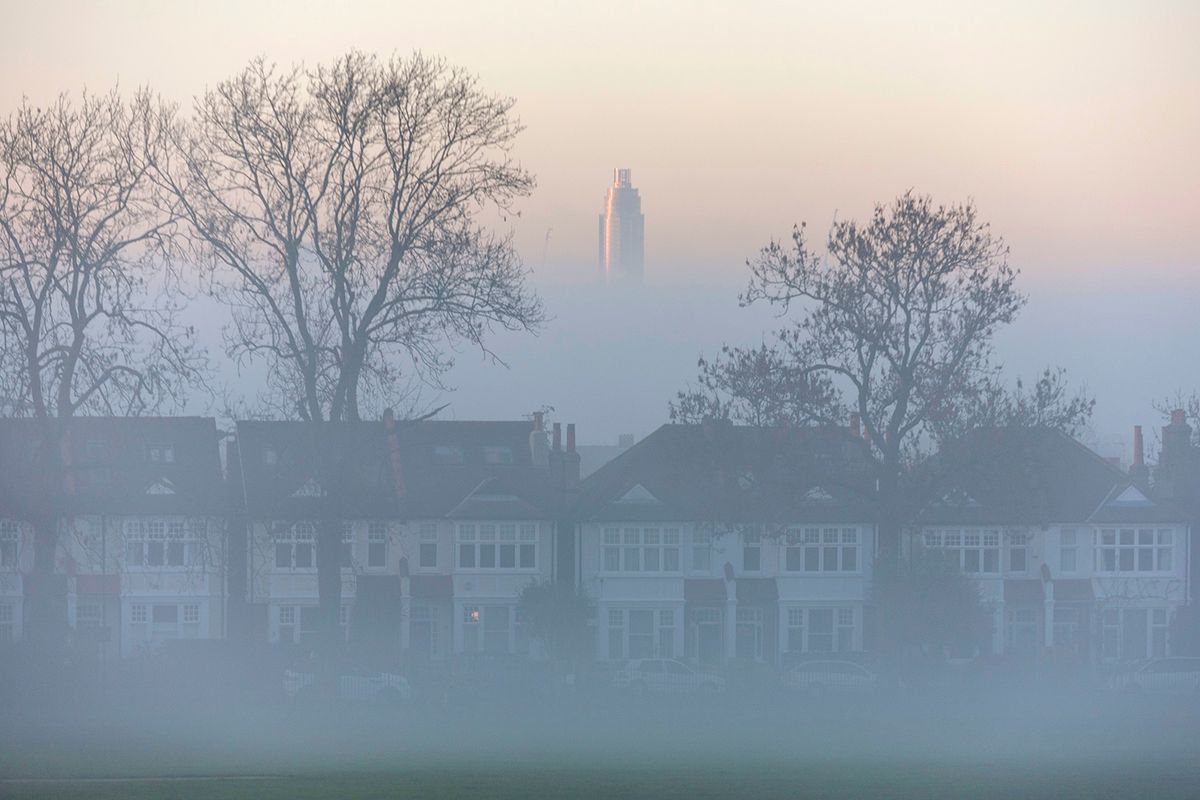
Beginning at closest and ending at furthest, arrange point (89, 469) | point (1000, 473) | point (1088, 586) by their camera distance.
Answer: point (89, 469) → point (1000, 473) → point (1088, 586)

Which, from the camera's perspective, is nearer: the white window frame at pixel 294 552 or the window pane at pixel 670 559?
the white window frame at pixel 294 552

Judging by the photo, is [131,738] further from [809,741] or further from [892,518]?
[892,518]

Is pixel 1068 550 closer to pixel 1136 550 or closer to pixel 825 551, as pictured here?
pixel 1136 550

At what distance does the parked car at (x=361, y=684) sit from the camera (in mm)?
38906

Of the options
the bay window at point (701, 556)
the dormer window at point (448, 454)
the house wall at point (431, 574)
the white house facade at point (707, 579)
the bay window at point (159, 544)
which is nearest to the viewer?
the bay window at point (159, 544)

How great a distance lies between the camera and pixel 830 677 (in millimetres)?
44969

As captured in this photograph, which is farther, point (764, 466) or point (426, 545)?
point (426, 545)

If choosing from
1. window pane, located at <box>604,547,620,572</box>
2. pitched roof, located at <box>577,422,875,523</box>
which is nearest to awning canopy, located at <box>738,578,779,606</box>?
window pane, located at <box>604,547,620,572</box>

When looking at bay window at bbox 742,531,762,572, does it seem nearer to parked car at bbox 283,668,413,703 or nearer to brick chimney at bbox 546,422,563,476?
brick chimney at bbox 546,422,563,476

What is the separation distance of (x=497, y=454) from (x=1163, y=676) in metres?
27.7

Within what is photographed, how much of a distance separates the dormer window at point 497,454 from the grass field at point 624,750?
2401 centimetres

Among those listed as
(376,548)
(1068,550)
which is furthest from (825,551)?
(376,548)

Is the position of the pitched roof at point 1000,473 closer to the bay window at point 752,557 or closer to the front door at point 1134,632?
the bay window at point 752,557

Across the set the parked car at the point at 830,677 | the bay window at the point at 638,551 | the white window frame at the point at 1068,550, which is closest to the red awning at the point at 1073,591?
the white window frame at the point at 1068,550
